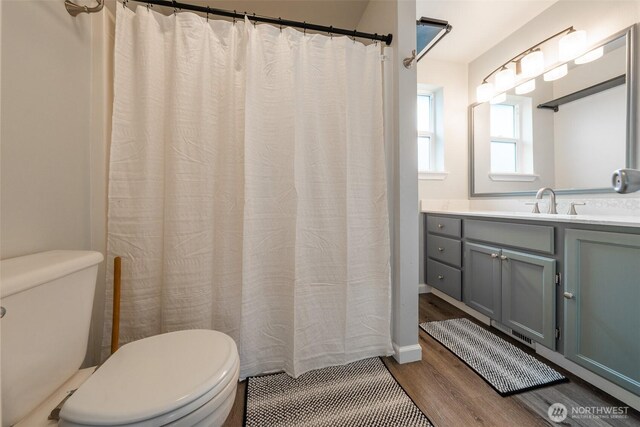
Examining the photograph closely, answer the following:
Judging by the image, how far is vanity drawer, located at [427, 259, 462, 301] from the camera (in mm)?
2039

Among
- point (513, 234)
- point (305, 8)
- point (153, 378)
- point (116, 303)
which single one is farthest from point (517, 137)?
point (116, 303)

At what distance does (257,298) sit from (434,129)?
240cm

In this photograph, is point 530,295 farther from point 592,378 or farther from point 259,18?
point 259,18

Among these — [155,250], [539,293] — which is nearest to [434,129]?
[539,293]

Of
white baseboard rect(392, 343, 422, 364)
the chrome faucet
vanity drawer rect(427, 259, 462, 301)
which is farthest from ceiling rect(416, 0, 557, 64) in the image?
white baseboard rect(392, 343, 422, 364)

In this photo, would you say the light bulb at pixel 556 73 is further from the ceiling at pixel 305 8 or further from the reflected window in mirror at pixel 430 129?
the ceiling at pixel 305 8

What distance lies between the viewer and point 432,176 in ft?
8.20

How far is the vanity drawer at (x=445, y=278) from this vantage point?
2039mm

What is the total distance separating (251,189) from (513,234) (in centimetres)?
158

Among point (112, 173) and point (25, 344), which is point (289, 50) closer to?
point (112, 173)

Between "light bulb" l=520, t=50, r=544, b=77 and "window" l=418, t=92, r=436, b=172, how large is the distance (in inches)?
30.9

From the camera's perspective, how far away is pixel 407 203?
1416mm

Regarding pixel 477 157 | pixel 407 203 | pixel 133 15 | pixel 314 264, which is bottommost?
pixel 314 264

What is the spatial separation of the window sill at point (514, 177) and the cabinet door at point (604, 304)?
95cm
